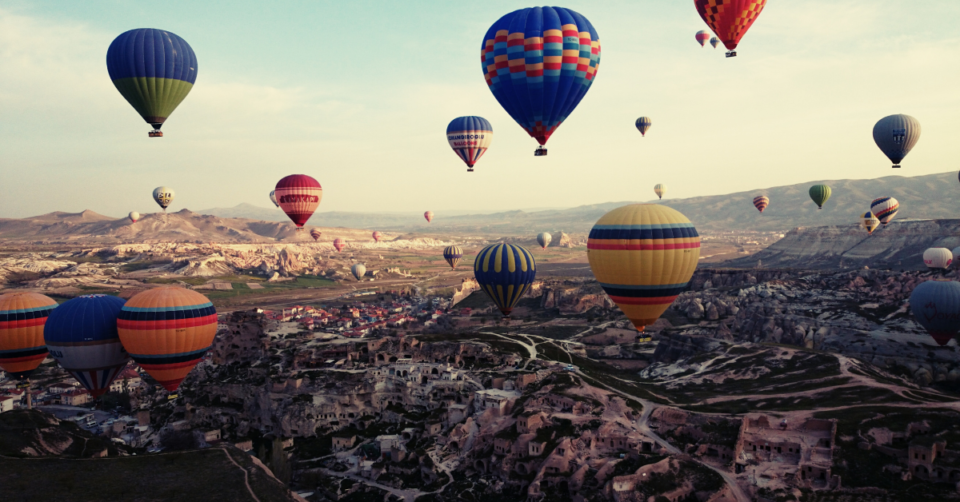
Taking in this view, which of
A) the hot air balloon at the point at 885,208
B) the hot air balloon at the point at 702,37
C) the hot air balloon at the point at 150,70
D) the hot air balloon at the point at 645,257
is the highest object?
the hot air balloon at the point at 702,37

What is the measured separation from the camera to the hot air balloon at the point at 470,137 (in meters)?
72.9

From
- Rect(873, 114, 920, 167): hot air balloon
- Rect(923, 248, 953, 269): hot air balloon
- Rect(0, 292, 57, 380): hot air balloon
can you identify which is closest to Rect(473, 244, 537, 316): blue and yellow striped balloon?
Answer: Rect(0, 292, 57, 380): hot air balloon

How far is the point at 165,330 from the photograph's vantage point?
177 ft


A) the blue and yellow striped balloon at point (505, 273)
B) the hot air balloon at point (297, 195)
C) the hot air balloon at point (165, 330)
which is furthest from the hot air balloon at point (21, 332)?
the blue and yellow striped balloon at point (505, 273)

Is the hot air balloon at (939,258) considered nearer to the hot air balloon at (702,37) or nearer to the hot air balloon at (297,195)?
the hot air balloon at (702,37)

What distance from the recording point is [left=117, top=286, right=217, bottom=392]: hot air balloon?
53688 millimetres

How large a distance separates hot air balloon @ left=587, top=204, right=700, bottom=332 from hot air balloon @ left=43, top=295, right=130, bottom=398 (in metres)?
39.2

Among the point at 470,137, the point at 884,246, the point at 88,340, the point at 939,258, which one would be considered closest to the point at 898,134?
the point at 939,258

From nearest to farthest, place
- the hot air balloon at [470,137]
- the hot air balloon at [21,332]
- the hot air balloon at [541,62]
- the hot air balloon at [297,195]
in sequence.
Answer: the hot air balloon at [541,62]
the hot air balloon at [21,332]
the hot air balloon at [470,137]
the hot air balloon at [297,195]

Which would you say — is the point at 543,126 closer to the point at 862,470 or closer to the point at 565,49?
the point at 565,49

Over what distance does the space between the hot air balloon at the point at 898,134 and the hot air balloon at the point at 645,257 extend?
57.6 metres

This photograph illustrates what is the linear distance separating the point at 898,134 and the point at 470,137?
5827 centimetres

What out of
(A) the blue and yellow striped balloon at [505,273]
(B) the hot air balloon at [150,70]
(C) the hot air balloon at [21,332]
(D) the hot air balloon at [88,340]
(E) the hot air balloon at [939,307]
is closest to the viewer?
(D) the hot air balloon at [88,340]

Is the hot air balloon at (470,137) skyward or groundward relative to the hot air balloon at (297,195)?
skyward
